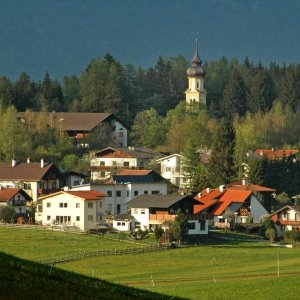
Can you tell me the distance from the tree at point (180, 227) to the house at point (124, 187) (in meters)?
9.32

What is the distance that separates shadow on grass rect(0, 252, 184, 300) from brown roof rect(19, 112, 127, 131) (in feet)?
261

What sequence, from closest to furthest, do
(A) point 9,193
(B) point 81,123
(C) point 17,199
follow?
(A) point 9,193 → (C) point 17,199 → (B) point 81,123

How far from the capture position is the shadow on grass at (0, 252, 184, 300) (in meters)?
24.0

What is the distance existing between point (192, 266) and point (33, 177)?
30.5 metres

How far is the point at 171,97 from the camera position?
148 m

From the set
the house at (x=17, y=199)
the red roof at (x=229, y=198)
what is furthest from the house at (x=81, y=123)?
the red roof at (x=229, y=198)

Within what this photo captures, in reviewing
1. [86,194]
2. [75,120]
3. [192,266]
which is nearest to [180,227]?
[86,194]

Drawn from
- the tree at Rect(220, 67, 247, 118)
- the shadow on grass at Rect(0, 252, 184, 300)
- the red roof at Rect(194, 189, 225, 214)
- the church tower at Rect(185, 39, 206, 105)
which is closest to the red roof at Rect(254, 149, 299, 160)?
the red roof at Rect(194, 189, 225, 214)

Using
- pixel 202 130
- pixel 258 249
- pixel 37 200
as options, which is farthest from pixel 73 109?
pixel 258 249

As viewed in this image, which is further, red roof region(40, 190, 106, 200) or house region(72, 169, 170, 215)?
house region(72, 169, 170, 215)

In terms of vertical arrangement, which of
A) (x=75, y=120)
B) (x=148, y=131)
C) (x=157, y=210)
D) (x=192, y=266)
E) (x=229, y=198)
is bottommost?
(x=192, y=266)

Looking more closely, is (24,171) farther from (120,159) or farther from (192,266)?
(192,266)

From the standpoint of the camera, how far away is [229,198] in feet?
264

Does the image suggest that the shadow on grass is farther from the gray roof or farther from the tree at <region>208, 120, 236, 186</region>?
the tree at <region>208, 120, 236, 186</region>
